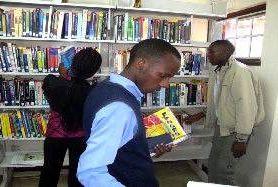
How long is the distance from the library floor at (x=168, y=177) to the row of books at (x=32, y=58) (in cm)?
138

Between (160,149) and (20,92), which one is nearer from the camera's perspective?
(160,149)

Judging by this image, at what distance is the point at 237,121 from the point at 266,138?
57cm

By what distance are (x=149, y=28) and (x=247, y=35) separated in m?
1.48

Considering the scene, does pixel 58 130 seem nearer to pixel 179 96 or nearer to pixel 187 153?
pixel 179 96

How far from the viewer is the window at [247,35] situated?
3.76m

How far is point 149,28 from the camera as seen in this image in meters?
3.41

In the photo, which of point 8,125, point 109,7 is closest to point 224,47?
point 109,7

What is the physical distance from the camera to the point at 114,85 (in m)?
1.14

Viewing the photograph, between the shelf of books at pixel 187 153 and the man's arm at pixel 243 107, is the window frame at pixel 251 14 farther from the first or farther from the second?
the shelf of books at pixel 187 153

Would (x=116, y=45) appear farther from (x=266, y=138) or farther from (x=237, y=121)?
(x=266, y=138)

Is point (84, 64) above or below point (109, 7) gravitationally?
below

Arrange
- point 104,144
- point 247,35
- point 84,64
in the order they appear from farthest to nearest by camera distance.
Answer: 1. point 247,35
2. point 84,64
3. point 104,144

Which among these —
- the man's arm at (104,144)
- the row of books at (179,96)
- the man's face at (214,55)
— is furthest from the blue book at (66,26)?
the man's arm at (104,144)

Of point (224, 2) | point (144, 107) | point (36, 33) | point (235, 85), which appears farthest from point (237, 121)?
point (36, 33)
